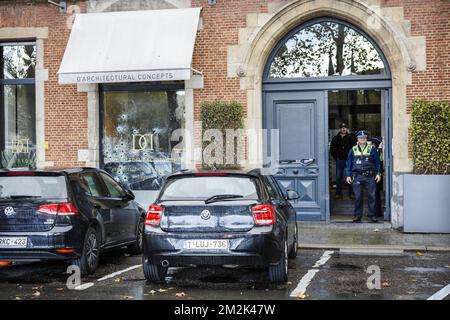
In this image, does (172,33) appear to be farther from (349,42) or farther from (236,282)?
(236,282)

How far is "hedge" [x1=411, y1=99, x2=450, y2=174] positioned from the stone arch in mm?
471

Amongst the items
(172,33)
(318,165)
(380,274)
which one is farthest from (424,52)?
(380,274)

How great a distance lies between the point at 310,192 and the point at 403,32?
3968 millimetres

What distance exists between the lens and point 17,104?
16.4 m

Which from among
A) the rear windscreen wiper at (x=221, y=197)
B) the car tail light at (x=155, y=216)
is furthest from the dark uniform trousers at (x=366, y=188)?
the car tail light at (x=155, y=216)

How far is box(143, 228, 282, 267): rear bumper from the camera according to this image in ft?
25.3

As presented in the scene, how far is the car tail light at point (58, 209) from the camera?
341 inches

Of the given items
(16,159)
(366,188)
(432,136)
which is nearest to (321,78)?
(366,188)

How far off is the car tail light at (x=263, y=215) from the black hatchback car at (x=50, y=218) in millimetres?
2508

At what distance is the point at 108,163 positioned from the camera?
15852mm

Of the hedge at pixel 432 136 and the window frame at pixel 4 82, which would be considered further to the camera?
the window frame at pixel 4 82

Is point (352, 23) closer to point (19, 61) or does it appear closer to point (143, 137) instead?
point (143, 137)

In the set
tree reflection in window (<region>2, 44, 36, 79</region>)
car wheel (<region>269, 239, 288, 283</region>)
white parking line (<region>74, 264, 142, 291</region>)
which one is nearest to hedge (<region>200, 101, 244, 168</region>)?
tree reflection in window (<region>2, 44, 36, 79</region>)

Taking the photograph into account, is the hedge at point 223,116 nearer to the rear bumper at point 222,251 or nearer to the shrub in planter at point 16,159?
the shrub in planter at point 16,159
